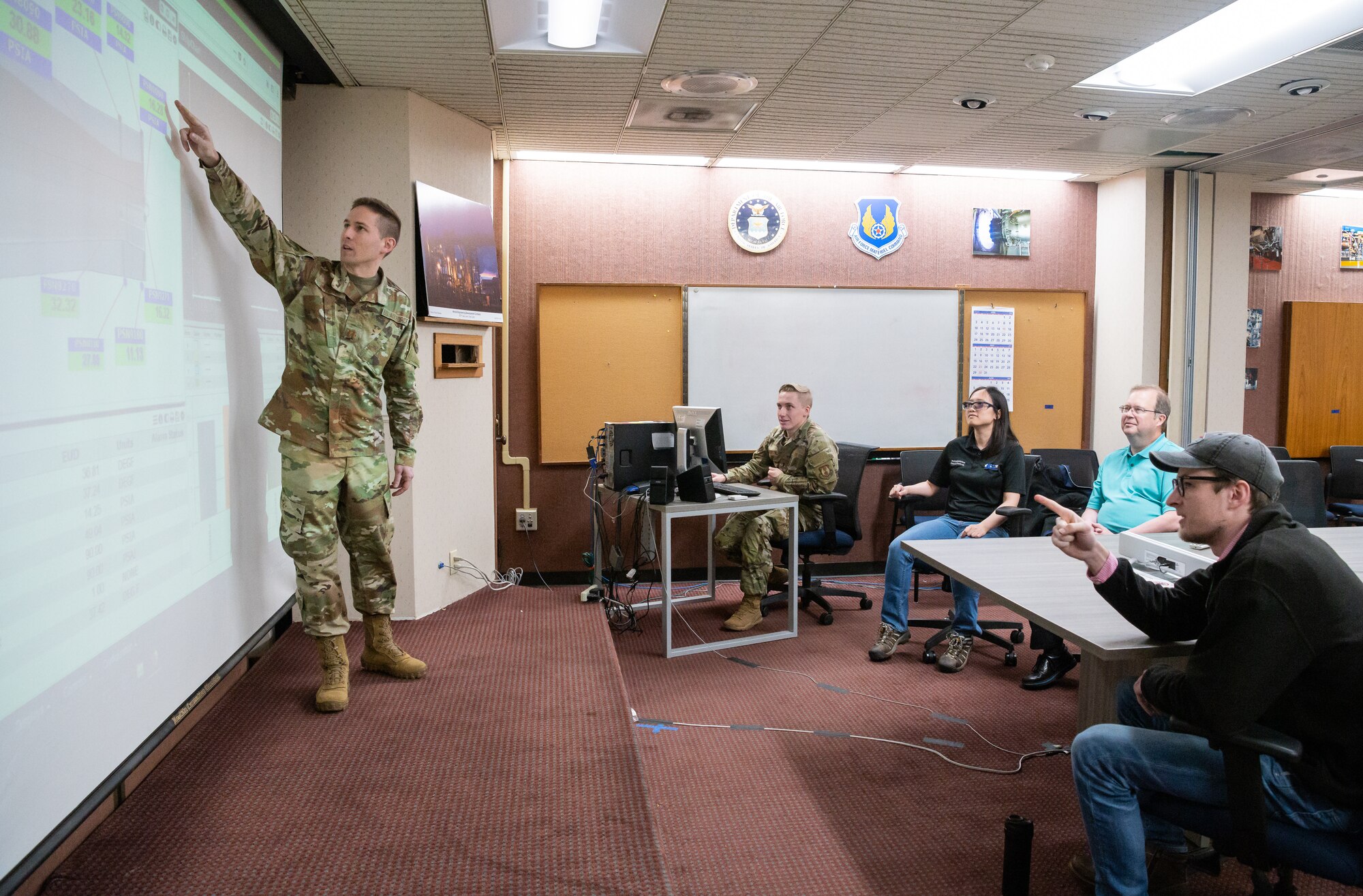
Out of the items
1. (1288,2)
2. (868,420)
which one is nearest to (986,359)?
(868,420)

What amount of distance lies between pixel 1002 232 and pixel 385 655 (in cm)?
447

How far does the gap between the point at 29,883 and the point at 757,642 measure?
9.42 ft

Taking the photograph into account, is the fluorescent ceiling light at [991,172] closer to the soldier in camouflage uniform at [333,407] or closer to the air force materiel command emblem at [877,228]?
the air force materiel command emblem at [877,228]

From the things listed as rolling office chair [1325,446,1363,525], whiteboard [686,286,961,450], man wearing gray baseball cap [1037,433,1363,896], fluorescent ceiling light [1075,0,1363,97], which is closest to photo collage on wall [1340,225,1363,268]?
rolling office chair [1325,446,1363,525]

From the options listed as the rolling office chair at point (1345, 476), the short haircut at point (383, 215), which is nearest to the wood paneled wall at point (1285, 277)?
the rolling office chair at point (1345, 476)

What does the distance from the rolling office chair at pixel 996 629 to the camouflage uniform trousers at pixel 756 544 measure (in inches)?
30.1

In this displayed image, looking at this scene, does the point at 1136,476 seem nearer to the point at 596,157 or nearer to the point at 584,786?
the point at 584,786

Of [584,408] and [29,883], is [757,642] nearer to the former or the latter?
[584,408]

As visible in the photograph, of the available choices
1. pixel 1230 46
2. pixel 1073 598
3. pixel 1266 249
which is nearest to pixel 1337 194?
pixel 1266 249

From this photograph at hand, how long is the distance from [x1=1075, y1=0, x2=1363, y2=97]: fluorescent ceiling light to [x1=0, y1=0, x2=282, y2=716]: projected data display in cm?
335

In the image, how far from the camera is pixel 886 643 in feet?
12.3

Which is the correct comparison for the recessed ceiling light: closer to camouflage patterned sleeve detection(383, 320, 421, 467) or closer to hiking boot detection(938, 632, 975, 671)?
hiking boot detection(938, 632, 975, 671)

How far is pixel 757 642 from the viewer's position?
4.02 metres

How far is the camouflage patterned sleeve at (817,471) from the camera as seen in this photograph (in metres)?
4.29
